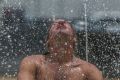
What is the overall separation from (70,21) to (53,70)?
8031mm

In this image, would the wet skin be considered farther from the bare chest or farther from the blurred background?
the blurred background

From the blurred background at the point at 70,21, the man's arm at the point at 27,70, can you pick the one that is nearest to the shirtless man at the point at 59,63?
the man's arm at the point at 27,70

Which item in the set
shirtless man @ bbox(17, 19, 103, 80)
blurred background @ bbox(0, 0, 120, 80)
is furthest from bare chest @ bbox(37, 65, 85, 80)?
blurred background @ bbox(0, 0, 120, 80)

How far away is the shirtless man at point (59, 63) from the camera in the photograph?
2.04m

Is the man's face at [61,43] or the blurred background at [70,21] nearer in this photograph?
the man's face at [61,43]

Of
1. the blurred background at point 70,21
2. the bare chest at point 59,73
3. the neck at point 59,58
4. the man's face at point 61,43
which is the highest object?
the man's face at point 61,43

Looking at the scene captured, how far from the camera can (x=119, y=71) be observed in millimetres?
10086

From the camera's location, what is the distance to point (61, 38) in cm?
205

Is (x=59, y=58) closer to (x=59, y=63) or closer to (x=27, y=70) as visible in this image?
(x=59, y=63)

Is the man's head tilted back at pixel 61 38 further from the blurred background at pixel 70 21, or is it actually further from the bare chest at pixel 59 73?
the blurred background at pixel 70 21

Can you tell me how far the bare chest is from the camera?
2.07 meters

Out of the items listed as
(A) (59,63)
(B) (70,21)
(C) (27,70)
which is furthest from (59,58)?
(B) (70,21)

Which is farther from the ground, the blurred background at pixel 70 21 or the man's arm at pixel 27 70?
the man's arm at pixel 27 70

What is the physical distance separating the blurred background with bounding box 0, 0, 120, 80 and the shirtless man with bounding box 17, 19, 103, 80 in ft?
25.0
